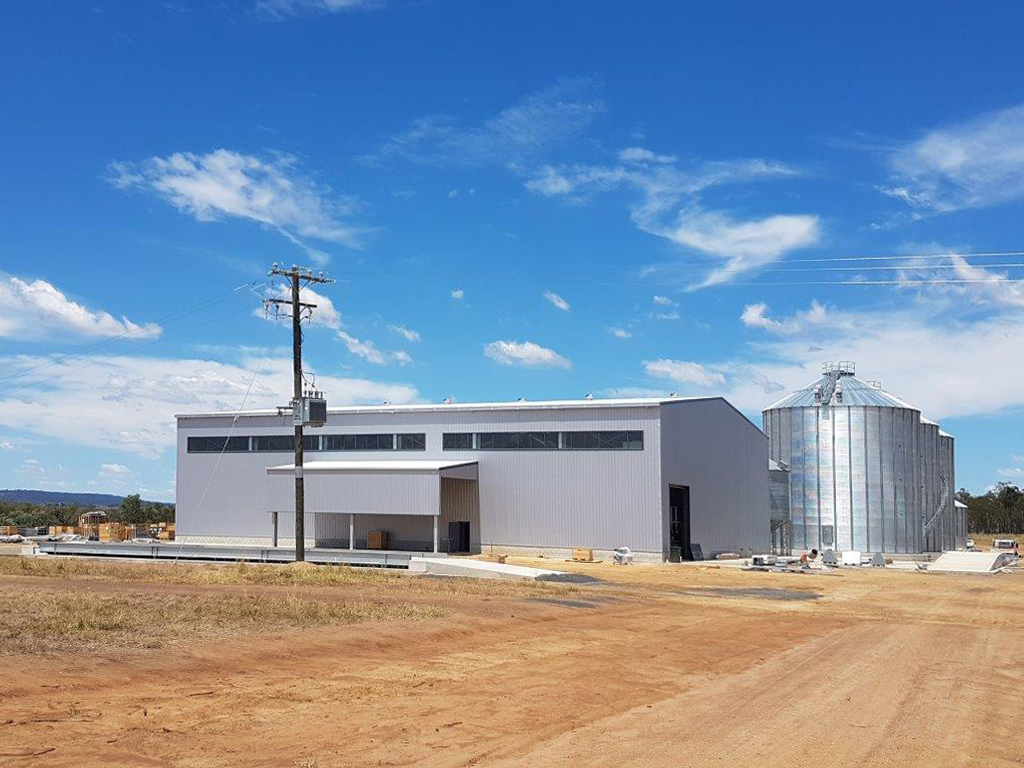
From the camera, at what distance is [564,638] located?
21.7 metres

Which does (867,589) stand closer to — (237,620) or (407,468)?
(407,468)

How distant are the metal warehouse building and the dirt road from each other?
2918 cm

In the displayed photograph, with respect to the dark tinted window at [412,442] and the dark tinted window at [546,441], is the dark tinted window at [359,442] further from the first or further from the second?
the dark tinted window at [546,441]

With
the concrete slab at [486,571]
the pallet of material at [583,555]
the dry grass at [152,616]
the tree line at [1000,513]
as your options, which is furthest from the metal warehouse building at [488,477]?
the tree line at [1000,513]

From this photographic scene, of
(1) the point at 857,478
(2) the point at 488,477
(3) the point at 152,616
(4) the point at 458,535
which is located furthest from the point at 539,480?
(3) the point at 152,616

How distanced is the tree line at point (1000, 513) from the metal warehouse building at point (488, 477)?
10359 cm

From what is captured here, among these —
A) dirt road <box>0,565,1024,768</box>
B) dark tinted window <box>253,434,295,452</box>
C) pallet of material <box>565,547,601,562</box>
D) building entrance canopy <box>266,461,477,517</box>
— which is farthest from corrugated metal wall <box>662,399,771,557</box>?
dirt road <box>0,565,1024,768</box>

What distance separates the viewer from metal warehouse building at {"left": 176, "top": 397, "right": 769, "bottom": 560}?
5416 cm

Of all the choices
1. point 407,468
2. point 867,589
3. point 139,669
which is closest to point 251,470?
point 407,468

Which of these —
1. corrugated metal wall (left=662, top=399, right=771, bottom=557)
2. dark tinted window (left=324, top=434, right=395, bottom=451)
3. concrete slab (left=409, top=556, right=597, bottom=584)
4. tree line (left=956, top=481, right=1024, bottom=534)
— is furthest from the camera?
tree line (left=956, top=481, right=1024, bottom=534)

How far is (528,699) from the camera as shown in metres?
14.4

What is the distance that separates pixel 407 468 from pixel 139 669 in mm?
41144

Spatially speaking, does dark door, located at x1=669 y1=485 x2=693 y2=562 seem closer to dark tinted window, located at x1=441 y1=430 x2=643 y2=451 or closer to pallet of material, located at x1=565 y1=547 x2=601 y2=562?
dark tinted window, located at x1=441 y1=430 x2=643 y2=451

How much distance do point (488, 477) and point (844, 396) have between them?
102 ft
